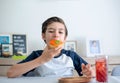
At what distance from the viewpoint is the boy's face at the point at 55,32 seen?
127cm

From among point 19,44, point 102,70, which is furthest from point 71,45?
point 102,70

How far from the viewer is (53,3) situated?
249cm

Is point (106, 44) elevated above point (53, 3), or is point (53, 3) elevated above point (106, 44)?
point (53, 3)

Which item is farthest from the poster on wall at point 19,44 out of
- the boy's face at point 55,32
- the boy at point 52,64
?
the boy's face at point 55,32

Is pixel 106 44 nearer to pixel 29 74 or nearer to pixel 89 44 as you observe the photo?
pixel 89 44

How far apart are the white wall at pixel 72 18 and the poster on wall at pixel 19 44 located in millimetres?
56

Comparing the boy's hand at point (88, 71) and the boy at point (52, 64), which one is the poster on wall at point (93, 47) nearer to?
the boy at point (52, 64)

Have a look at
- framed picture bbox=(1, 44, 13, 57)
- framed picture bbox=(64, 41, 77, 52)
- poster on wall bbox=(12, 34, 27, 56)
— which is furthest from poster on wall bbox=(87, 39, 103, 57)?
framed picture bbox=(1, 44, 13, 57)

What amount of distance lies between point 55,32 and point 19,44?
1.20 meters

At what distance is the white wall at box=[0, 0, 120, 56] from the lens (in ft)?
8.09

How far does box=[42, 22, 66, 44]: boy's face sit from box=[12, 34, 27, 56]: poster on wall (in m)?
1.12

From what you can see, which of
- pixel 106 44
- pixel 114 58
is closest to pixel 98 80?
pixel 114 58

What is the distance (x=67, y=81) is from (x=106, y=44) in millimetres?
1651

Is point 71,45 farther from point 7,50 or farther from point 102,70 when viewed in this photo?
point 102,70
